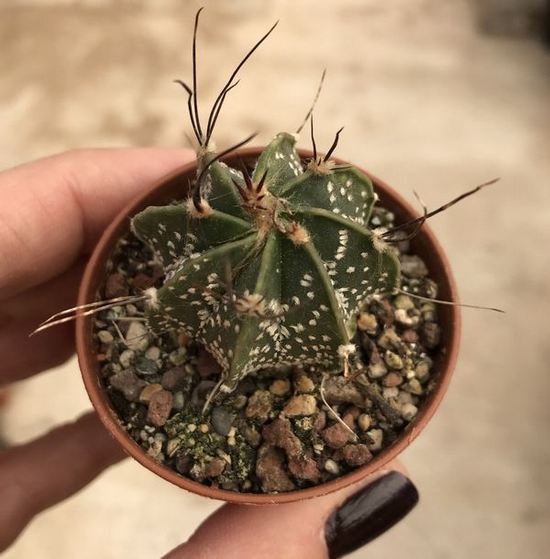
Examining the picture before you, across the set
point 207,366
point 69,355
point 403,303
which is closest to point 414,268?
point 403,303

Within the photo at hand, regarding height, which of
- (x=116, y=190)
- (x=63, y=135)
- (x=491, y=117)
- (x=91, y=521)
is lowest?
(x=91, y=521)

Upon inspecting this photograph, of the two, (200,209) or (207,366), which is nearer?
(200,209)

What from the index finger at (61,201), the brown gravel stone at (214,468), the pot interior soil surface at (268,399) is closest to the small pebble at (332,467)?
the pot interior soil surface at (268,399)

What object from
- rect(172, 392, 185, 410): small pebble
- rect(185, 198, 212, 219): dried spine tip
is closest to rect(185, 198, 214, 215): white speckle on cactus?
rect(185, 198, 212, 219): dried spine tip

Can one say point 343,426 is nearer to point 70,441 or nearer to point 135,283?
point 135,283

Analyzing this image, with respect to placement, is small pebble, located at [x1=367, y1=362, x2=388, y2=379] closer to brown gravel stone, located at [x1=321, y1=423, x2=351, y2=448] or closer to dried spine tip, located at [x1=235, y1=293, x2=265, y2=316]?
brown gravel stone, located at [x1=321, y1=423, x2=351, y2=448]

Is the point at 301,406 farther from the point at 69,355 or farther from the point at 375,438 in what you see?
the point at 69,355

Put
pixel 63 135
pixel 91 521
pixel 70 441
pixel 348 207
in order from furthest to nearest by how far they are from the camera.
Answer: pixel 63 135, pixel 91 521, pixel 70 441, pixel 348 207

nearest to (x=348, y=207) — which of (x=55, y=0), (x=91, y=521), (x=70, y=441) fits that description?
(x=70, y=441)
